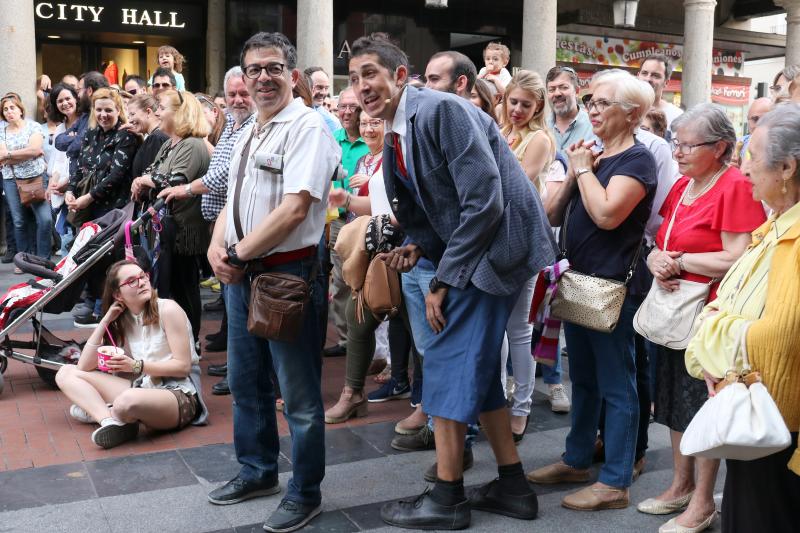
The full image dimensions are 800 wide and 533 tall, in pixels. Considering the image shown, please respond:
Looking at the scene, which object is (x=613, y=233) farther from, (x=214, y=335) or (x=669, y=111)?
(x=214, y=335)

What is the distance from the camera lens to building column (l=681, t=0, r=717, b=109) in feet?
54.5

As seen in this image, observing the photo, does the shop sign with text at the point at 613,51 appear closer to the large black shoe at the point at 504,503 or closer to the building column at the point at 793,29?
the building column at the point at 793,29

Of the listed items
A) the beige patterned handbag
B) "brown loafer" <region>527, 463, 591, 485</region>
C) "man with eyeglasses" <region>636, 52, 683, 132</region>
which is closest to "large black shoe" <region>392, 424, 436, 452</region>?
"brown loafer" <region>527, 463, 591, 485</region>

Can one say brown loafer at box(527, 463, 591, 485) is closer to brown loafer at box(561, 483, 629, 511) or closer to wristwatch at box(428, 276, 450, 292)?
brown loafer at box(561, 483, 629, 511)

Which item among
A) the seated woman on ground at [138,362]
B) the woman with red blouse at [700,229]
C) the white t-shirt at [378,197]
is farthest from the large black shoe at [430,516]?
the seated woman on ground at [138,362]

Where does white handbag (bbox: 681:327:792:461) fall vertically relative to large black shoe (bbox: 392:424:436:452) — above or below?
above

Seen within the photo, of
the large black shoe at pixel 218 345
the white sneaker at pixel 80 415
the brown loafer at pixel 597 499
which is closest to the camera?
the brown loafer at pixel 597 499

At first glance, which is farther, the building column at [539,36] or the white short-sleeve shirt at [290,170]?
the building column at [539,36]

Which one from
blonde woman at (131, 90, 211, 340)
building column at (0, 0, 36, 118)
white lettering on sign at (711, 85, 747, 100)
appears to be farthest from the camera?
white lettering on sign at (711, 85, 747, 100)

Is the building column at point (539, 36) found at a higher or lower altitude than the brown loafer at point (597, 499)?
higher

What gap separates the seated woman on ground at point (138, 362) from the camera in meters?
5.06

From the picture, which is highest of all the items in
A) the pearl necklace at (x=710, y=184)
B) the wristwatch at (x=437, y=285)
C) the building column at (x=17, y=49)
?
the building column at (x=17, y=49)

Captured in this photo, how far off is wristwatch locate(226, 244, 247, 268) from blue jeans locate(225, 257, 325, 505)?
0.10m

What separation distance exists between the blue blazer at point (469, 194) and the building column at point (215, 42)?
513 inches
